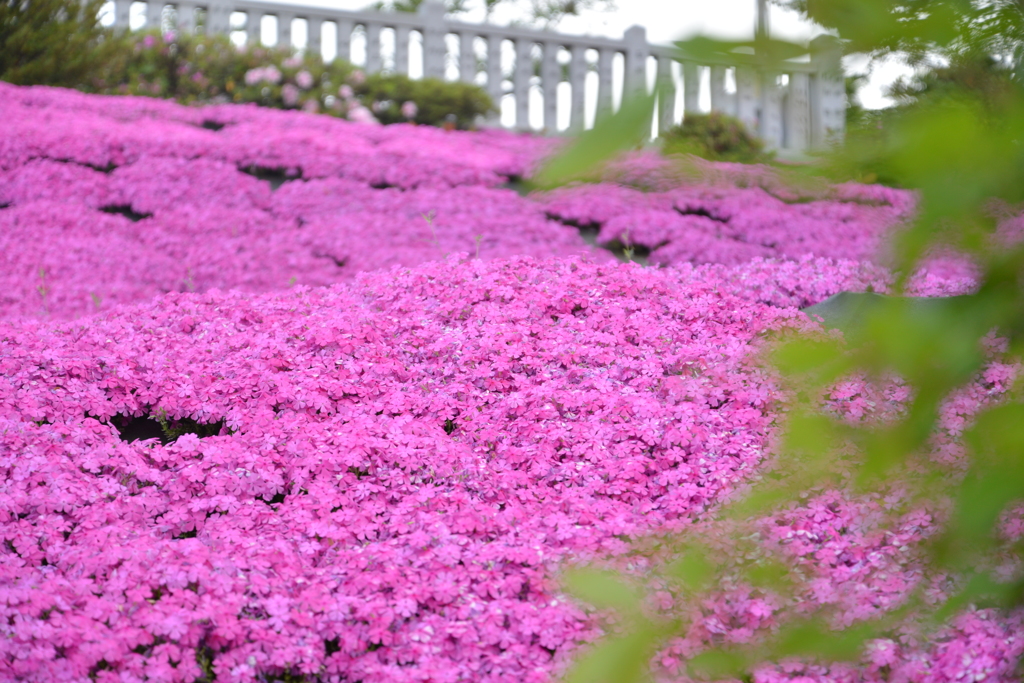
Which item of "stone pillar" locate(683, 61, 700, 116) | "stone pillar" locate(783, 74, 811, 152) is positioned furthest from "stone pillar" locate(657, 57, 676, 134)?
"stone pillar" locate(783, 74, 811, 152)

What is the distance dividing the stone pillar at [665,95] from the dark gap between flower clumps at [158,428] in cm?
386

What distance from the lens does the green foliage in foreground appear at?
90cm

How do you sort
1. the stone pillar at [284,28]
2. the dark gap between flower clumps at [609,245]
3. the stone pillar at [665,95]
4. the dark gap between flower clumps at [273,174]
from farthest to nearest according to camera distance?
the stone pillar at [284,28] → the dark gap between flower clumps at [273,174] → the dark gap between flower clumps at [609,245] → the stone pillar at [665,95]

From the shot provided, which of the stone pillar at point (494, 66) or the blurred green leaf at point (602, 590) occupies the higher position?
the stone pillar at point (494, 66)

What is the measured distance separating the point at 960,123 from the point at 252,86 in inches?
547

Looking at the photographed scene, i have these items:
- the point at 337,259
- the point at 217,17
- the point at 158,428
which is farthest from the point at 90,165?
the point at 158,428

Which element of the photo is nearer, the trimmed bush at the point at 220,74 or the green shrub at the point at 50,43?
the green shrub at the point at 50,43

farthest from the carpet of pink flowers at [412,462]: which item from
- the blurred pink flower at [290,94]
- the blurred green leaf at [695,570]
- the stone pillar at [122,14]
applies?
the stone pillar at [122,14]

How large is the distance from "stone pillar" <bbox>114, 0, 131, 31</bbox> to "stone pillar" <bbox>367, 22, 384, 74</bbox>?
150 inches

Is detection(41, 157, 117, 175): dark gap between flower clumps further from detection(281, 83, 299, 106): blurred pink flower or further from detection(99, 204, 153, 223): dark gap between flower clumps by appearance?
detection(281, 83, 299, 106): blurred pink flower

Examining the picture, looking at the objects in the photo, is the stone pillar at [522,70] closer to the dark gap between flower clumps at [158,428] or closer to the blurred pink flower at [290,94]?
the blurred pink flower at [290,94]

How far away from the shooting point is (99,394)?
430 centimetres

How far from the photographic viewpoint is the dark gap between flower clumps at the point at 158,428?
439cm

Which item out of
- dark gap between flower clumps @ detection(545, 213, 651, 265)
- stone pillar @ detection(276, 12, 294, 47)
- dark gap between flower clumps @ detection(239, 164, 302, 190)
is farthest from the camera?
stone pillar @ detection(276, 12, 294, 47)
